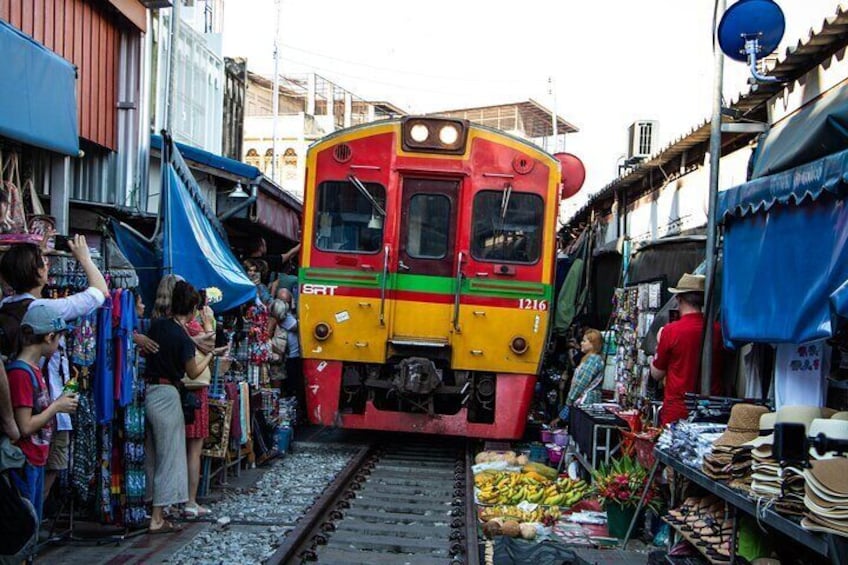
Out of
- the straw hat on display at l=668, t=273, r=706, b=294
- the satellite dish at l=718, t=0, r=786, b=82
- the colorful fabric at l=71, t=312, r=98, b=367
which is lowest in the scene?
the colorful fabric at l=71, t=312, r=98, b=367

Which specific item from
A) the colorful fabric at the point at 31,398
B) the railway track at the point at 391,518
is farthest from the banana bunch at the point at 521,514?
the colorful fabric at the point at 31,398

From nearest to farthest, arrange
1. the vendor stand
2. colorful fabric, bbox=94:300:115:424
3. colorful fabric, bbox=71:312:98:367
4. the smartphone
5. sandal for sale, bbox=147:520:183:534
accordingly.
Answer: colorful fabric, bbox=71:312:98:367 → colorful fabric, bbox=94:300:115:424 → the smartphone → sandal for sale, bbox=147:520:183:534 → the vendor stand

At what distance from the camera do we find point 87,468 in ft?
19.4

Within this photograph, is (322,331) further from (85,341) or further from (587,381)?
(85,341)

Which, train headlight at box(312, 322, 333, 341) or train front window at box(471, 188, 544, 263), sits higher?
train front window at box(471, 188, 544, 263)

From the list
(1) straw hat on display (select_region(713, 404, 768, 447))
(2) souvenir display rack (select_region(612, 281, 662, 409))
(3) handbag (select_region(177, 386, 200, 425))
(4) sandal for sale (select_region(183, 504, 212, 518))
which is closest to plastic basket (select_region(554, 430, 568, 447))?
(2) souvenir display rack (select_region(612, 281, 662, 409))

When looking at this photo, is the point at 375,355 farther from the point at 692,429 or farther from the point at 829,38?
the point at 829,38

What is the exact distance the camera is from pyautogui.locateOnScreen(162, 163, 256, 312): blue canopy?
26.7 feet

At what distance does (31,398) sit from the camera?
4.27m

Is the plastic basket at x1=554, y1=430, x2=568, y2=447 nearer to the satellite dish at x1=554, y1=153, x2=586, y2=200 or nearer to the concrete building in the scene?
the satellite dish at x1=554, y1=153, x2=586, y2=200

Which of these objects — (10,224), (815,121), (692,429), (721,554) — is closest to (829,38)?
(815,121)

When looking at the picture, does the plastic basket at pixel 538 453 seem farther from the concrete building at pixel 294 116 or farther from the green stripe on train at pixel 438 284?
the concrete building at pixel 294 116

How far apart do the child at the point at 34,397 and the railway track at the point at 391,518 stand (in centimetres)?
170

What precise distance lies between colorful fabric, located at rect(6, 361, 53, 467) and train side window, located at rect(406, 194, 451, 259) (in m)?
5.44
